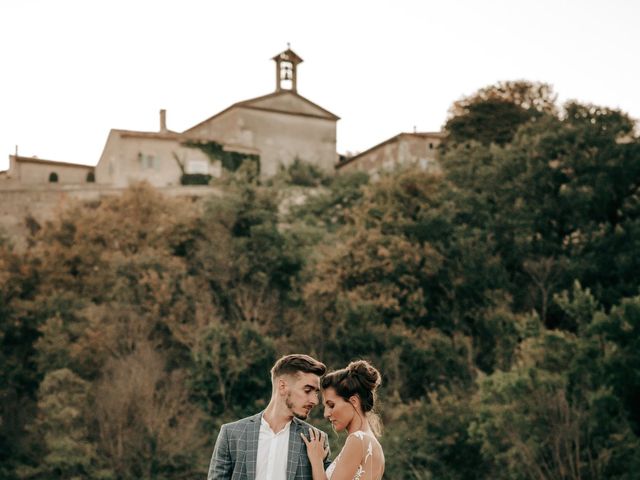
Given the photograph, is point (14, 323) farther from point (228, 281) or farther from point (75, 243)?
point (228, 281)

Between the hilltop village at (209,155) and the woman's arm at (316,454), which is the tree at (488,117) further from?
the woman's arm at (316,454)

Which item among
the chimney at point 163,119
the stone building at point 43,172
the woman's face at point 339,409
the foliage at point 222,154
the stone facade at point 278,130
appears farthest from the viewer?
the chimney at point 163,119

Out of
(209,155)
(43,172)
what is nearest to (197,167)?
(209,155)

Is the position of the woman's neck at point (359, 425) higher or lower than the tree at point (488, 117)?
lower

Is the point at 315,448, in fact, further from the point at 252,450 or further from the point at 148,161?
the point at 148,161

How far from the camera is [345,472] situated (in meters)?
4.48

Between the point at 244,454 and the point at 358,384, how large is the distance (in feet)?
2.02

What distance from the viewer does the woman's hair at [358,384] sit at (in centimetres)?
462

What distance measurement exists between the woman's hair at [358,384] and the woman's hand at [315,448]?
22cm

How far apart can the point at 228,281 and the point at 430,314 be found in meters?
6.34

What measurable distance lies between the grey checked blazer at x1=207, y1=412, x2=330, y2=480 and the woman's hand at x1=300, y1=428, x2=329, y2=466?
0.04 meters

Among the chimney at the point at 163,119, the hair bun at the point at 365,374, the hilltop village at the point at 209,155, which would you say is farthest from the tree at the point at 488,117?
the hair bun at the point at 365,374

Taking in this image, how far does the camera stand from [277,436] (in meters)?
4.50

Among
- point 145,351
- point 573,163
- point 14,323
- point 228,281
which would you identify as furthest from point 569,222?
point 14,323
